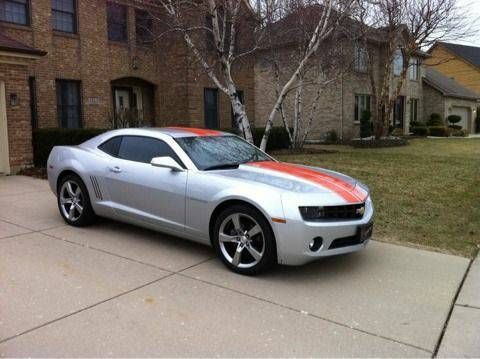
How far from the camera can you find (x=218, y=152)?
593 centimetres

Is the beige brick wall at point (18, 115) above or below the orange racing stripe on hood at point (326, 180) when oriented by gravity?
above

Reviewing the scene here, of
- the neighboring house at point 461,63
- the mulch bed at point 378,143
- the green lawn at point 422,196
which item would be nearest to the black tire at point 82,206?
the green lawn at point 422,196

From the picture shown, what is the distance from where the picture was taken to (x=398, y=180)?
36.8 ft

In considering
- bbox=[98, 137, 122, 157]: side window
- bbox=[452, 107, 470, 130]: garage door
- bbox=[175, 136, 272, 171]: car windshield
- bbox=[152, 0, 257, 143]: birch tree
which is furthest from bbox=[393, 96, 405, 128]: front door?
bbox=[98, 137, 122, 157]: side window

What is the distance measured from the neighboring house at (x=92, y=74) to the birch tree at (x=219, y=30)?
235 centimetres

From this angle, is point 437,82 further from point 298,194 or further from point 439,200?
point 298,194

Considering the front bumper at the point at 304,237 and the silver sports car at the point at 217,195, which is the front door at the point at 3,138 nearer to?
the silver sports car at the point at 217,195

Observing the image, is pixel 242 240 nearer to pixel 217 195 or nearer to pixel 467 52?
pixel 217 195

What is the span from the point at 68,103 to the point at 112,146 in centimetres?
1180

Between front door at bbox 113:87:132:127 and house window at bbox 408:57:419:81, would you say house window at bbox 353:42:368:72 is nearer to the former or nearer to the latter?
house window at bbox 408:57:419:81

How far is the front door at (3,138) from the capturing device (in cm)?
1162

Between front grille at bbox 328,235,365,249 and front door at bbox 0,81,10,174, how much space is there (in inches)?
384

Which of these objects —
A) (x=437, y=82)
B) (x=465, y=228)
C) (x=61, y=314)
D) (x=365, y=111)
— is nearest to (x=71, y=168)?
(x=61, y=314)

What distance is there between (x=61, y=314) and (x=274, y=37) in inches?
484
